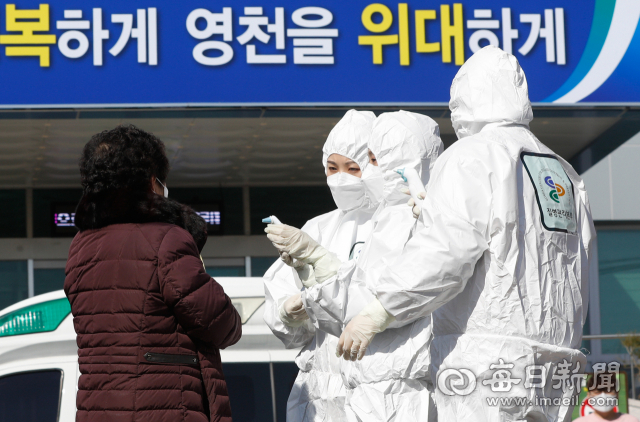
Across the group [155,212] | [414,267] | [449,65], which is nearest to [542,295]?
[414,267]

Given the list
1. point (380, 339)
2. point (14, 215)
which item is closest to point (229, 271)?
point (14, 215)

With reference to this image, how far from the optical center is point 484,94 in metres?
2.45

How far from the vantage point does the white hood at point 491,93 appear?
2436 mm

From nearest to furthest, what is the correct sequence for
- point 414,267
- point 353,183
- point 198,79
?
point 414,267, point 353,183, point 198,79

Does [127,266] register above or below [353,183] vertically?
below

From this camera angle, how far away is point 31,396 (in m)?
3.34

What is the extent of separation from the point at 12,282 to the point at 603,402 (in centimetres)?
879

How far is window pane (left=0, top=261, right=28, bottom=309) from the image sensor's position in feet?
36.5

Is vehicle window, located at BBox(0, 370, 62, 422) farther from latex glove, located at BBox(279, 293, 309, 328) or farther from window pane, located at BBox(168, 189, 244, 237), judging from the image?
window pane, located at BBox(168, 189, 244, 237)

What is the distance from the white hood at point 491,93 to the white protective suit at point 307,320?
0.94 metres

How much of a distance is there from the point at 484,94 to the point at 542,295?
2.16 feet

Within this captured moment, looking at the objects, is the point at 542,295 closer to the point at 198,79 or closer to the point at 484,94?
the point at 484,94

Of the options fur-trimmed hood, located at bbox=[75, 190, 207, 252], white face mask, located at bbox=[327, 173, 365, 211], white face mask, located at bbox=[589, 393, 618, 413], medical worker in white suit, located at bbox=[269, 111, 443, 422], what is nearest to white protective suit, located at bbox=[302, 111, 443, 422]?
medical worker in white suit, located at bbox=[269, 111, 443, 422]

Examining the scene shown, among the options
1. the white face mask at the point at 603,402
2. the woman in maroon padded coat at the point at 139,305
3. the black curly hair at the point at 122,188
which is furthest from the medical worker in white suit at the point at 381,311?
the white face mask at the point at 603,402
